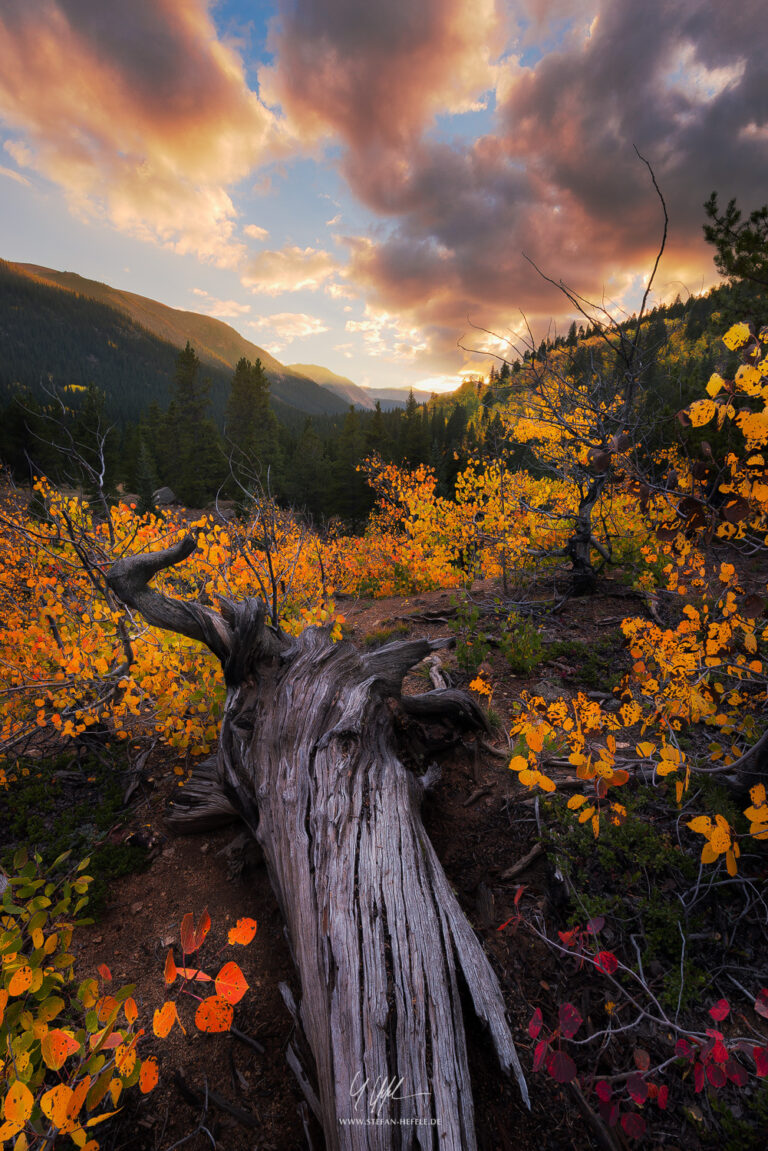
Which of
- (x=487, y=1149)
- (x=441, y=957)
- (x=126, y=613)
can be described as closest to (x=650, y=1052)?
(x=487, y=1149)

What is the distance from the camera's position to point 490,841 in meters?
3.22

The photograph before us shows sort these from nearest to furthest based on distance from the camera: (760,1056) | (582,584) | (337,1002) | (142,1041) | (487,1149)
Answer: (760,1056)
(487,1149)
(337,1002)
(142,1041)
(582,584)

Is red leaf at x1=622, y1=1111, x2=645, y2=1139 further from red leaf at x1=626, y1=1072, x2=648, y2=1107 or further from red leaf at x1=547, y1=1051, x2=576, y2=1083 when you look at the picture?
red leaf at x1=547, y1=1051, x2=576, y2=1083

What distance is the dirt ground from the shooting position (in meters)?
1.99

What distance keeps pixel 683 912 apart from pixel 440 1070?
1668 mm

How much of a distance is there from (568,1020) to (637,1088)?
0.94 feet

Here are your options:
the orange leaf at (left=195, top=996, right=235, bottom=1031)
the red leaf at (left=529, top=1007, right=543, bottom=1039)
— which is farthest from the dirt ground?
the orange leaf at (left=195, top=996, right=235, bottom=1031)

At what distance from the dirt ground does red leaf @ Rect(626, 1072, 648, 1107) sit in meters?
0.37

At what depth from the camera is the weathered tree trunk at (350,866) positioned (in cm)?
182

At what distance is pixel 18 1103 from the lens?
1.17 m

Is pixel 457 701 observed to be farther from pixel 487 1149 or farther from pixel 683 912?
pixel 487 1149

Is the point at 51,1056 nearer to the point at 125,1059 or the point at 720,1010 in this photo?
the point at 125,1059

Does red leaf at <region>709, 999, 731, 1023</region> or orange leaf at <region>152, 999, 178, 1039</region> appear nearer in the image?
orange leaf at <region>152, 999, 178, 1039</region>
